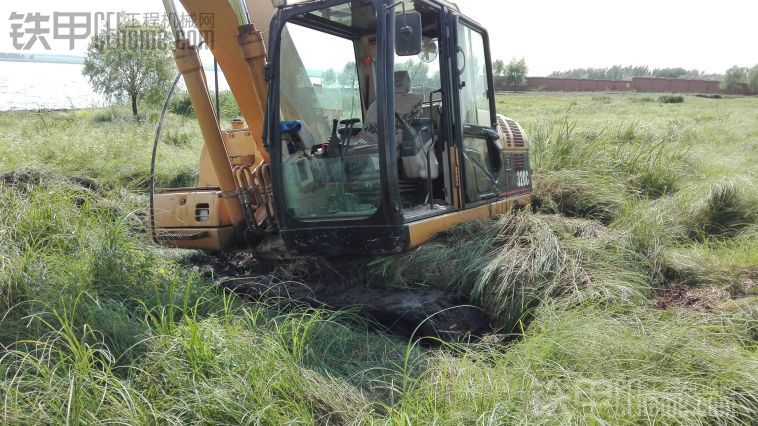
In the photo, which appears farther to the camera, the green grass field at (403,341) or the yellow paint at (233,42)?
the yellow paint at (233,42)

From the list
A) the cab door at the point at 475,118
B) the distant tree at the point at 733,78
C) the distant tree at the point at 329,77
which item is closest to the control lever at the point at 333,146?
the distant tree at the point at 329,77

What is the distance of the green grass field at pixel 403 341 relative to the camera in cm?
241

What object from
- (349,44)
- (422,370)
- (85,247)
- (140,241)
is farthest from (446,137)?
(85,247)

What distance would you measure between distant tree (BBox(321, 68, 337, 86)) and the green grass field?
1.48 meters

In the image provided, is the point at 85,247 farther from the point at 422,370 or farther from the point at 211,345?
the point at 422,370

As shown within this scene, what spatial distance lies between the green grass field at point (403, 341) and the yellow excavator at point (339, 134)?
33cm

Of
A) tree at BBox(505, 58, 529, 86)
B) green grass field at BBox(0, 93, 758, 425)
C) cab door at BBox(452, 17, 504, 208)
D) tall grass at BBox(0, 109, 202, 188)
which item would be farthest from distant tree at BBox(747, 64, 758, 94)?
cab door at BBox(452, 17, 504, 208)

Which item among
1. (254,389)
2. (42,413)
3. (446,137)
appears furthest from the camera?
(446,137)

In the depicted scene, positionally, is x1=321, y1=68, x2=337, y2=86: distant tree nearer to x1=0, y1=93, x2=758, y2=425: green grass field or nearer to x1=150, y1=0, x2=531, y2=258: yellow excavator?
x1=150, y1=0, x2=531, y2=258: yellow excavator

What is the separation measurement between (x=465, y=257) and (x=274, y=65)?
1.82 metres

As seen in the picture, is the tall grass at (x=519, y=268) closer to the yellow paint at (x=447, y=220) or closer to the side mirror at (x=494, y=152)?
the yellow paint at (x=447, y=220)

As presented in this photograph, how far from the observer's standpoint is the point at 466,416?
2367 mm

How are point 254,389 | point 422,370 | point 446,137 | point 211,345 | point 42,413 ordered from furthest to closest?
point 446,137, point 422,370, point 211,345, point 254,389, point 42,413

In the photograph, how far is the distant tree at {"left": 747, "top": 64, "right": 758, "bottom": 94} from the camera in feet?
172
